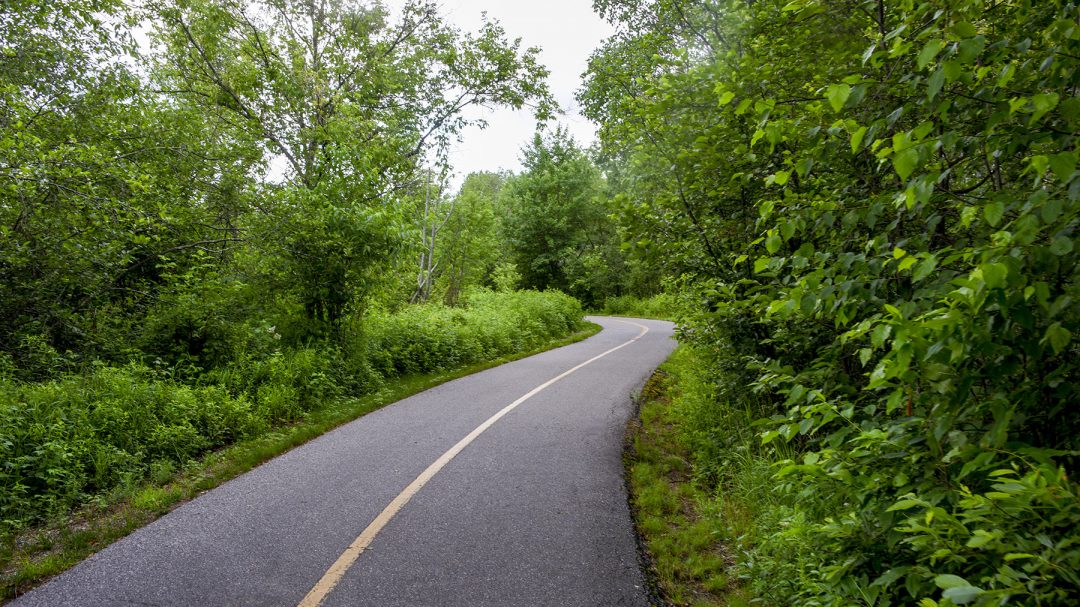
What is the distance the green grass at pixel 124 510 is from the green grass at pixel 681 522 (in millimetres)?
4675

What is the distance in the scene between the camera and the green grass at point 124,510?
12.8 feet

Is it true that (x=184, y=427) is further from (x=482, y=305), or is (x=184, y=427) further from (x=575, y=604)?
(x=482, y=305)

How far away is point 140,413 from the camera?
6.16m

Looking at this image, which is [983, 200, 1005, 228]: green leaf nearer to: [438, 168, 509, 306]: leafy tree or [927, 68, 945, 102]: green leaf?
[927, 68, 945, 102]: green leaf

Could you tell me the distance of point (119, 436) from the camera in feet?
19.1

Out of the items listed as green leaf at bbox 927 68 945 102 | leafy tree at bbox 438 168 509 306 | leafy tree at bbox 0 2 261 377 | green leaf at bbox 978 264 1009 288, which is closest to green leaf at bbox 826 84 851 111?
green leaf at bbox 927 68 945 102

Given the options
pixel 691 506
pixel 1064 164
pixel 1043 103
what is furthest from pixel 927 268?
pixel 691 506

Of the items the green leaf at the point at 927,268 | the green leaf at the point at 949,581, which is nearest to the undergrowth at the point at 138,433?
the green leaf at the point at 949,581

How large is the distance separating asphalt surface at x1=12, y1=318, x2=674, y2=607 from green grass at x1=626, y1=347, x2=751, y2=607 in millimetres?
249

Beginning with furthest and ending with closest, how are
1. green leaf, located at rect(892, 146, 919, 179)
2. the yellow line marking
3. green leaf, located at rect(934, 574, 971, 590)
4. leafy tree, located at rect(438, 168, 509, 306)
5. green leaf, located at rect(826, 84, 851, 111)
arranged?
leafy tree, located at rect(438, 168, 509, 306)
the yellow line marking
green leaf, located at rect(826, 84, 851, 111)
green leaf, located at rect(892, 146, 919, 179)
green leaf, located at rect(934, 574, 971, 590)

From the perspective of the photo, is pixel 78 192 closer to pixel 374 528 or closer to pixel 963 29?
pixel 374 528

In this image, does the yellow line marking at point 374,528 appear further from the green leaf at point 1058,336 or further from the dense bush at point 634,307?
the dense bush at point 634,307

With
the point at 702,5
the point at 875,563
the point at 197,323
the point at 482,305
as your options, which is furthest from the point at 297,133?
the point at 875,563

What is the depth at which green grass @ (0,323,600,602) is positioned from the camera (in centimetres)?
390
